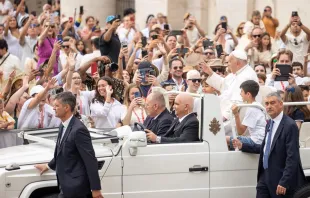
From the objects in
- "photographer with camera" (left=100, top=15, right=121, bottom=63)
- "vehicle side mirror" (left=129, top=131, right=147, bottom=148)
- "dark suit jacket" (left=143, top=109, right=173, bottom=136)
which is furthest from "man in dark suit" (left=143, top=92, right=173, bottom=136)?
"photographer with camera" (left=100, top=15, right=121, bottom=63)

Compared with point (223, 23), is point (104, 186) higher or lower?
lower

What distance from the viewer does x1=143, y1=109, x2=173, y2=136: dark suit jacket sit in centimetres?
1163

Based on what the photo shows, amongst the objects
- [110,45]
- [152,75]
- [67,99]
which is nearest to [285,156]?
[67,99]

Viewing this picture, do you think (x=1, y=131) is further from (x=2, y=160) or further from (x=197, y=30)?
(x=197, y=30)

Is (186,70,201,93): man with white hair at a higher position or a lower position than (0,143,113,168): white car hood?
higher

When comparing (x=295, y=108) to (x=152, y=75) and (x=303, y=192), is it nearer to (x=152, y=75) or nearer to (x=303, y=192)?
(x=303, y=192)

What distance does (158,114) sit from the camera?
1171cm

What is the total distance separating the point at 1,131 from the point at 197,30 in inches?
373

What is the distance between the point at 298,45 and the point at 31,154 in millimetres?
9414

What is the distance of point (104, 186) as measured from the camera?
10.7 m

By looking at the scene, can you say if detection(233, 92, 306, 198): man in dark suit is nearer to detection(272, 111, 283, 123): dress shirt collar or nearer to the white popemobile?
detection(272, 111, 283, 123): dress shirt collar

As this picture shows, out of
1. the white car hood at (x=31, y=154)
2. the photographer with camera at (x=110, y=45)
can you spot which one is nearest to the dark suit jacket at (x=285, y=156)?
the white car hood at (x=31, y=154)

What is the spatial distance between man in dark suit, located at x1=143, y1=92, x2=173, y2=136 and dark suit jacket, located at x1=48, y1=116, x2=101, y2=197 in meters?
1.59

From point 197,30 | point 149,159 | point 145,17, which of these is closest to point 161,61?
point 197,30
